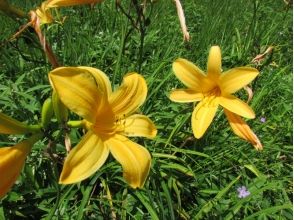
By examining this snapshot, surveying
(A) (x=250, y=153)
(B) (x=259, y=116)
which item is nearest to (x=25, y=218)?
(A) (x=250, y=153)

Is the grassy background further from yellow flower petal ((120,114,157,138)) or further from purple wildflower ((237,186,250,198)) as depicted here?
yellow flower petal ((120,114,157,138))

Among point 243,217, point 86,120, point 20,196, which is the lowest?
point 243,217

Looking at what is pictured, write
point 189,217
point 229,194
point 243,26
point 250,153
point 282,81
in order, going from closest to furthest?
point 189,217
point 229,194
point 250,153
point 282,81
point 243,26

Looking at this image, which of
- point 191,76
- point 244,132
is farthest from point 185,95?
point 244,132

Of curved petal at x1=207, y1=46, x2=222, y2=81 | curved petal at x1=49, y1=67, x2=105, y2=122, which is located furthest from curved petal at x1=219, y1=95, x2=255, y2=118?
curved petal at x1=49, y1=67, x2=105, y2=122

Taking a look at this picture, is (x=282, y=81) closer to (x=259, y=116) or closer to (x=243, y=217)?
(x=259, y=116)

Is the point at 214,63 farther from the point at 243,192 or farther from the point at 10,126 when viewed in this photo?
the point at 10,126
